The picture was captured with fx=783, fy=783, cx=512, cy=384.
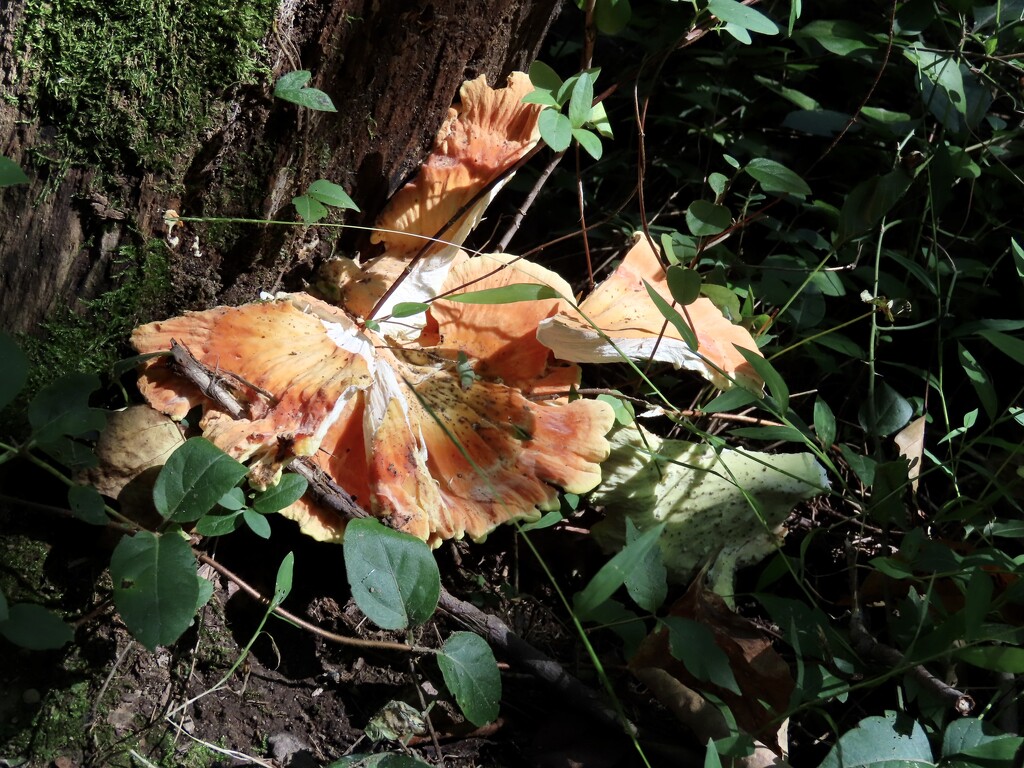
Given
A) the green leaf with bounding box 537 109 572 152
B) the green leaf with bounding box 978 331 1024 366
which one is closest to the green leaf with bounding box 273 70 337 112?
the green leaf with bounding box 537 109 572 152

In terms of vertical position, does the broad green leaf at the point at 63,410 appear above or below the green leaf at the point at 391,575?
above

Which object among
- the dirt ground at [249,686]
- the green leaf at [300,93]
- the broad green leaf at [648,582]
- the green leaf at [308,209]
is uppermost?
the green leaf at [300,93]

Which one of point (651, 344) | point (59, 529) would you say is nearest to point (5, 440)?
point (59, 529)

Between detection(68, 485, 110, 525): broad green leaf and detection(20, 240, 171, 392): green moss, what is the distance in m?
0.58

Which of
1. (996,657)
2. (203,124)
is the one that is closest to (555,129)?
(203,124)

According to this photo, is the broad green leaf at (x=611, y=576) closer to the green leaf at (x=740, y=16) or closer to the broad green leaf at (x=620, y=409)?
the broad green leaf at (x=620, y=409)

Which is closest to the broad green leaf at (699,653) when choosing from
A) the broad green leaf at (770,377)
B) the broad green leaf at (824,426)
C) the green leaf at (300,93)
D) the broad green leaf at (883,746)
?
the broad green leaf at (883,746)

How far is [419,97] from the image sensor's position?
8.00 ft

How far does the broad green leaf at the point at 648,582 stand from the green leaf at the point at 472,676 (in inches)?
14.8

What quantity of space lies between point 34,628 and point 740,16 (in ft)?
7.31

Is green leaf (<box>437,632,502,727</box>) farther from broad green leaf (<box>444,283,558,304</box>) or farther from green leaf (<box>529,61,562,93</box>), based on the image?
green leaf (<box>529,61,562,93</box>)

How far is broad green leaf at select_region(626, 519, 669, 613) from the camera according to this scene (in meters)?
1.85

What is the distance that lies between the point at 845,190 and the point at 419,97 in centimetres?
222

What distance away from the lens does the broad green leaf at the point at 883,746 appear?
1733 millimetres
